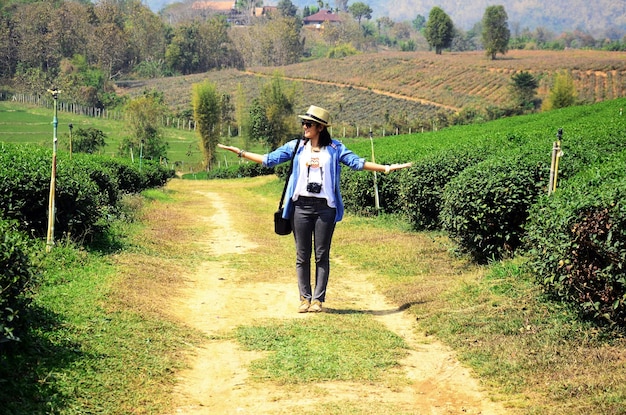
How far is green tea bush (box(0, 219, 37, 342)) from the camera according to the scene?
590cm

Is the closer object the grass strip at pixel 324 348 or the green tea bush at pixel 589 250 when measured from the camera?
the grass strip at pixel 324 348

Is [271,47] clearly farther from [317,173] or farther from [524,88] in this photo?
[317,173]

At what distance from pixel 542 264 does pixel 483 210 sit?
2.99 metres

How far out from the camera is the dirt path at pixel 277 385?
20.4 feet

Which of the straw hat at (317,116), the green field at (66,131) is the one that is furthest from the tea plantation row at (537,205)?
the green field at (66,131)

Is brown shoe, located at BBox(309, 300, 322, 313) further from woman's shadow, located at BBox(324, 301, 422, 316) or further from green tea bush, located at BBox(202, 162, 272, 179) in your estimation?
green tea bush, located at BBox(202, 162, 272, 179)

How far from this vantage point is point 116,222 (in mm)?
15828

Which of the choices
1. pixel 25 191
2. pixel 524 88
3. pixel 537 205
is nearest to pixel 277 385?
pixel 537 205

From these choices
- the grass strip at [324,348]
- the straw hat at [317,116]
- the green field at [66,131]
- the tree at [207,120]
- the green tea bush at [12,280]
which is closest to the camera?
the green tea bush at [12,280]

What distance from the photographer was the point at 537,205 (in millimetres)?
9406

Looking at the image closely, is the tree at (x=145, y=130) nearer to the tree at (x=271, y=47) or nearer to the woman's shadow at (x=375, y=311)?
the woman's shadow at (x=375, y=311)

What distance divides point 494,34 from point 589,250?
363 ft

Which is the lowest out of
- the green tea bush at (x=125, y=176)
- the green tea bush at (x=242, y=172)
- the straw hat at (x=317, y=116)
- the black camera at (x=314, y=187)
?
the green tea bush at (x=242, y=172)

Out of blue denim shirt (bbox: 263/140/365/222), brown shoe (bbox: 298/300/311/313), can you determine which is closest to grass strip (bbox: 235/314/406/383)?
brown shoe (bbox: 298/300/311/313)
